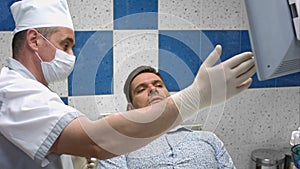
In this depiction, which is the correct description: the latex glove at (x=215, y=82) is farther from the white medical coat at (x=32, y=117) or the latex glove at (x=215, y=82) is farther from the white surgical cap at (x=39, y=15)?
the white surgical cap at (x=39, y=15)

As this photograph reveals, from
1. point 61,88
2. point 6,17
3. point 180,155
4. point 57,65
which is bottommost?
point 180,155

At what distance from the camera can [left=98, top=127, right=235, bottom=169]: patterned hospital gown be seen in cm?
208

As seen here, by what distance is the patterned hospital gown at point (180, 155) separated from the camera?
2.08m

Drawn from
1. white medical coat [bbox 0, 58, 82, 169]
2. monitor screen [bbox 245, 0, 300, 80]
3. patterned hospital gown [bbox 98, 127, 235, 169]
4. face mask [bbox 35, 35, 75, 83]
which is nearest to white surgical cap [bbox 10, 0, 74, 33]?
face mask [bbox 35, 35, 75, 83]

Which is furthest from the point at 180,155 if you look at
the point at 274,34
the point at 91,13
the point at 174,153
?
the point at 274,34

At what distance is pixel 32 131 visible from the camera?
43.7 inches

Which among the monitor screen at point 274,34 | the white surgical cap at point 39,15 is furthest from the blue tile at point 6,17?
the monitor screen at point 274,34

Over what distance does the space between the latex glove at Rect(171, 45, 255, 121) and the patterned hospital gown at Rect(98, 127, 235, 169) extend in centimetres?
93

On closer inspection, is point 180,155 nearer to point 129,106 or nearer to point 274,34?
point 129,106

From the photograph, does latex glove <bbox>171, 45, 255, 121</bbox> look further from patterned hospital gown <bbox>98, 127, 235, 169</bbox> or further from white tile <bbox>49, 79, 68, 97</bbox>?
white tile <bbox>49, 79, 68, 97</bbox>

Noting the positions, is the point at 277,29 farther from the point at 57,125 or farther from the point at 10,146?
the point at 10,146

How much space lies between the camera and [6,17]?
215cm

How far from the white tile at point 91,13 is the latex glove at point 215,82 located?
126 cm

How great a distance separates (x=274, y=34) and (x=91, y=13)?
1.68 metres
